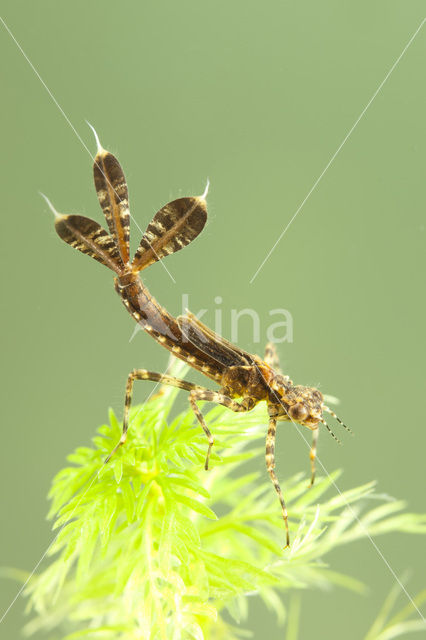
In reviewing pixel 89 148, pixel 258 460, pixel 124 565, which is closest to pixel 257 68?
pixel 89 148

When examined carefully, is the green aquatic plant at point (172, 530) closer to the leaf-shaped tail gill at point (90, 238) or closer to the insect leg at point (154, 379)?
the insect leg at point (154, 379)

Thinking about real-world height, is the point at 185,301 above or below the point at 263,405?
above

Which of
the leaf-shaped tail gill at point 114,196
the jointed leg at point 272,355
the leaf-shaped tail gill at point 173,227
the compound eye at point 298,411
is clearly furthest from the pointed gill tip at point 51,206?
the jointed leg at point 272,355

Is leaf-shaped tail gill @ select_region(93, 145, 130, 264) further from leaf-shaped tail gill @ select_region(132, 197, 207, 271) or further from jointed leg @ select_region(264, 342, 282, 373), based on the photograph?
jointed leg @ select_region(264, 342, 282, 373)

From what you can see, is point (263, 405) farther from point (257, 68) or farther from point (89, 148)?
point (257, 68)

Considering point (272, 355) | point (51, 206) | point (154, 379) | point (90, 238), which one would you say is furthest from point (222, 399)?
point (51, 206)
